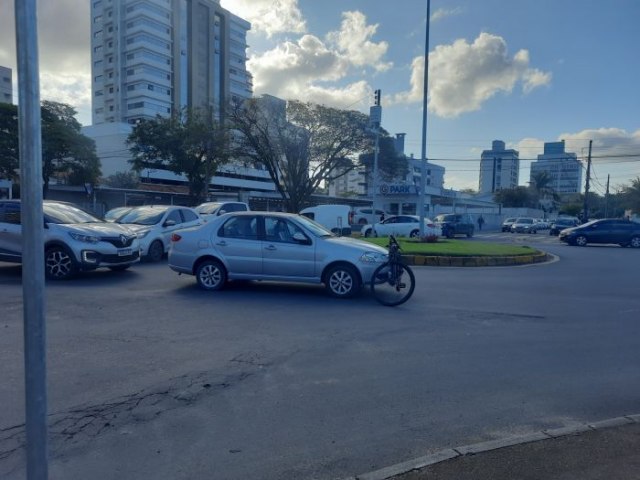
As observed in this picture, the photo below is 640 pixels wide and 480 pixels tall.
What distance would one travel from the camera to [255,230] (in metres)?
9.46

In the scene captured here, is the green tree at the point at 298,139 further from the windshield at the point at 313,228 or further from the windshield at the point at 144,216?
the windshield at the point at 313,228

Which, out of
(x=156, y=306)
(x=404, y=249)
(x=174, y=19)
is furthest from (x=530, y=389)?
(x=174, y=19)

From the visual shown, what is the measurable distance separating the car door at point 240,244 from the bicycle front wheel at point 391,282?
224 cm

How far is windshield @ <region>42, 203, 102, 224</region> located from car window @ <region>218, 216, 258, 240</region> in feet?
12.9

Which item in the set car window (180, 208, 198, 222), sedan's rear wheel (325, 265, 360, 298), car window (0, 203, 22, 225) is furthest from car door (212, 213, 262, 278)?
car window (180, 208, 198, 222)

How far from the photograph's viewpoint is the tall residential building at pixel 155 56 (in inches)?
3076

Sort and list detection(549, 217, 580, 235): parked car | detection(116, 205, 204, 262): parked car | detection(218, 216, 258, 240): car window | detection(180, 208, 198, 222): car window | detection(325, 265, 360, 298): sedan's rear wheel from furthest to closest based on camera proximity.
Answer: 1. detection(549, 217, 580, 235): parked car
2. detection(180, 208, 198, 222): car window
3. detection(116, 205, 204, 262): parked car
4. detection(218, 216, 258, 240): car window
5. detection(325, 265, 360, 298): sedan's rear wheel

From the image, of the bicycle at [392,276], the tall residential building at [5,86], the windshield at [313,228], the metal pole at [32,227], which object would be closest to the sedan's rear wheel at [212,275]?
the windshield at [313,228]

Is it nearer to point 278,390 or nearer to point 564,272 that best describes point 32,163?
point 278,390

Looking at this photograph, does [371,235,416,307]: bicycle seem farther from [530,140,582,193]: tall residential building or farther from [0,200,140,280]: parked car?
[530,140,582,193]: tall residential building

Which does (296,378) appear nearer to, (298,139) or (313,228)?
(313,228)

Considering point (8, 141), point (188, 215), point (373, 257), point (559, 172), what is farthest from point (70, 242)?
point (559, 172)

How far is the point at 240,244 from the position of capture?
9.41 m

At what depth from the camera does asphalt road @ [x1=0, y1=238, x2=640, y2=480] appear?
3.50m
